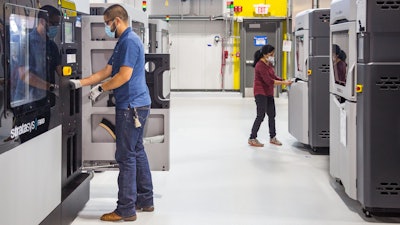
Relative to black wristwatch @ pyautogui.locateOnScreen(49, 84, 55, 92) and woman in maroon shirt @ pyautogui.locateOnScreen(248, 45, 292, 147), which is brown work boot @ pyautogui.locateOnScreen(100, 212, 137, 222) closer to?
black wristwatch @ pyautogui.locateOnScreen(49, 84, 55, 92)

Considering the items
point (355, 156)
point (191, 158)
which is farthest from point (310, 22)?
point (355, 156)

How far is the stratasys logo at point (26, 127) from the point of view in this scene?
2.98 m

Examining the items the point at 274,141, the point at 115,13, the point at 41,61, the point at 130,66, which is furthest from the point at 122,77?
the point at 274,141

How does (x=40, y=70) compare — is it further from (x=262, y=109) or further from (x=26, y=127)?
(x=262, y=109)

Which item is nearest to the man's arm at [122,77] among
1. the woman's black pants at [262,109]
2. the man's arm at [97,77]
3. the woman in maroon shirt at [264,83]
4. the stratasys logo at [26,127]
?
the man's arm at [97,77]

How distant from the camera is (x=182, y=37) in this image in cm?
1487

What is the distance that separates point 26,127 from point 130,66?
3.83 feet

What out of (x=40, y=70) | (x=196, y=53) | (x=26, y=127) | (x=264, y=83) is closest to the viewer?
(x=26, y=127)

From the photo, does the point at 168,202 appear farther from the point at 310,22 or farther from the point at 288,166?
the point at 310,22

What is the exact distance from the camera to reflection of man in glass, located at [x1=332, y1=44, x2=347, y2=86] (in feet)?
15.6

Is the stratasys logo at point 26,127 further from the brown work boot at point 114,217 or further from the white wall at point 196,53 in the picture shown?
the white wall at point 196,53

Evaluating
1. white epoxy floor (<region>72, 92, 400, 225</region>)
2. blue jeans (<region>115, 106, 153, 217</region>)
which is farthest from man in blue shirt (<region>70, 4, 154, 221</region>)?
white epoxy floor (<region>72, 92, 400, 225</region>)

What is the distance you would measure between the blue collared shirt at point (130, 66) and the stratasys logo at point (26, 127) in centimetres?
82

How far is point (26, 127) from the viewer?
3.18 metres
